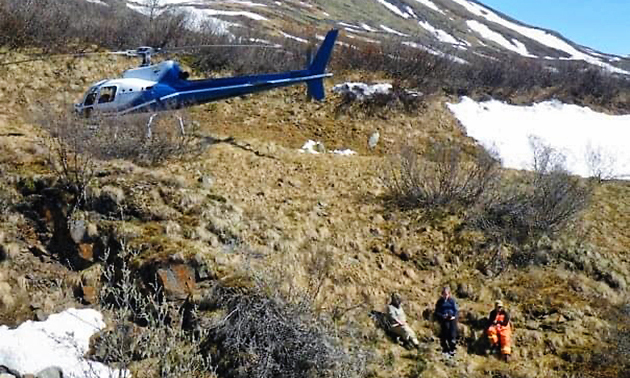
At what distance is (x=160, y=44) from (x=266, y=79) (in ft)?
30.7

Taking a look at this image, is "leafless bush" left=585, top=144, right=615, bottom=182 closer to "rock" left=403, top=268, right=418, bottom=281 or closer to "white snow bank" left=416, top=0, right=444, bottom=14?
"rock" left=403, top=268, right=418, bottom=281

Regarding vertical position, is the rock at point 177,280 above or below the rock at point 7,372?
above

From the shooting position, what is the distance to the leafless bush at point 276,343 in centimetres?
630

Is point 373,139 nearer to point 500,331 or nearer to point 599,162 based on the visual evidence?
point 599,162

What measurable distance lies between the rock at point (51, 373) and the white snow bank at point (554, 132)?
14267 mm

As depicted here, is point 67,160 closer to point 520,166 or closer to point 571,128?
point 520,166

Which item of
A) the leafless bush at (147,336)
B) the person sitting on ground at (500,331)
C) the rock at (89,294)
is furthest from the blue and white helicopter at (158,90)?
the person sitting on ground at (500,331)

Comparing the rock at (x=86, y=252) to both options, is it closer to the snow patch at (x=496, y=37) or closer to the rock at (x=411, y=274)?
the rock at (x=411, y=274)

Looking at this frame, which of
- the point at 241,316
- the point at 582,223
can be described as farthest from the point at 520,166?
the point at 241,316

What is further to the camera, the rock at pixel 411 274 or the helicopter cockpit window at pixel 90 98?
the helicopter cockpit window at pixel 90 98

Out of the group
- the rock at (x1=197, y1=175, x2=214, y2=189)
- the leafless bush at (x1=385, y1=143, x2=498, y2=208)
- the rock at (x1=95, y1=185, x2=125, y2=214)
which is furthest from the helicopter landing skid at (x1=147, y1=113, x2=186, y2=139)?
the leafless bush at (x1=385, y1=143, x2=498, y2=208)

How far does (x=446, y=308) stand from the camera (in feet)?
26.0

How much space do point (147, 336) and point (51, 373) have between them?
1198 mm

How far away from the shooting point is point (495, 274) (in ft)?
30.5
